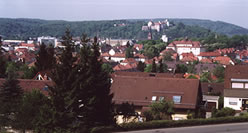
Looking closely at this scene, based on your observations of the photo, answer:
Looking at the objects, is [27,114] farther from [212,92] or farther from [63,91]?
[212,92]

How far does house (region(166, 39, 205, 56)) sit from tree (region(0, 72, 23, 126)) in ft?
439

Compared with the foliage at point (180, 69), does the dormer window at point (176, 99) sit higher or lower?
higher

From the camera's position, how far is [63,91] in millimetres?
19375

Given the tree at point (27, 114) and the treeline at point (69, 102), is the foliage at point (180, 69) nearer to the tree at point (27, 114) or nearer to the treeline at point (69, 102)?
the treeline at point (69, 102)

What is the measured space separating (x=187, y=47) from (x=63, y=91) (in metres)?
143

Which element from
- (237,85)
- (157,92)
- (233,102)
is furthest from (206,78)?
(157,92)

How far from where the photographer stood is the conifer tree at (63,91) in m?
18.9

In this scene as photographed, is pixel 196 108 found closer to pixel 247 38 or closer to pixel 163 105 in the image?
pixel 163 105

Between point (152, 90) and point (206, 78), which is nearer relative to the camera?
point (152, 90)

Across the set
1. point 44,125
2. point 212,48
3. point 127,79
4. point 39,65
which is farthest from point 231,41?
point 44,125

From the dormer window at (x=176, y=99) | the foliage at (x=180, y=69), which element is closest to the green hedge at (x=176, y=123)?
the dormer window at (x=176, y=99)

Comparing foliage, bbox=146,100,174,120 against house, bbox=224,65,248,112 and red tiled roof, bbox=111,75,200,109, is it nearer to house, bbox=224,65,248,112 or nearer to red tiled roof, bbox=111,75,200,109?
red tiled roof, bbox=111,75,200,109

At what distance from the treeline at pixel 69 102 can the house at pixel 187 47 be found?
5320 inches

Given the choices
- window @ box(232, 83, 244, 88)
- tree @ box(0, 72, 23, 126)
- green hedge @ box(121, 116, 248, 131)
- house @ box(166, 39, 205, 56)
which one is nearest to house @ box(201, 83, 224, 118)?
window @ box(232, 83, 244, 88)
